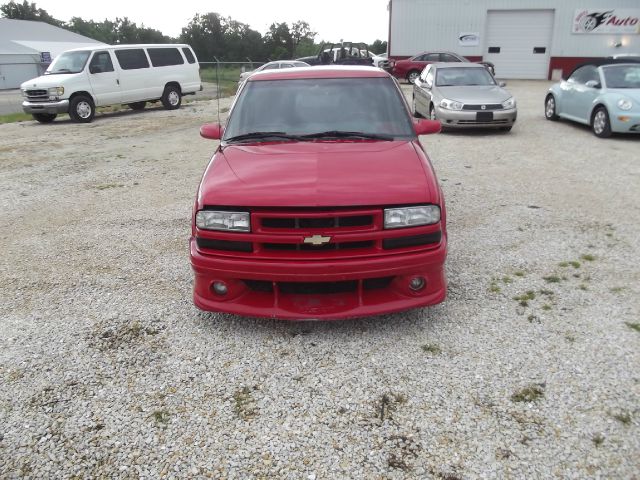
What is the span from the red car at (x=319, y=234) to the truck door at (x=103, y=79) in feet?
42.7

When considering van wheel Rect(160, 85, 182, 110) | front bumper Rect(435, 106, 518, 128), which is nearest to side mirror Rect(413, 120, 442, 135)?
front bumper Rect(435, 106, 518, 128)

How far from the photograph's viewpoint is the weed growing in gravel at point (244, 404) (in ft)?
8.63

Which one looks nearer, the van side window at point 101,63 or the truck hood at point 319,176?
the truck hood at point 319,176

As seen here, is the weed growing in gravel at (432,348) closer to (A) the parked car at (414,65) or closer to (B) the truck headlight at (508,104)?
(B) the truck headlight at (508,104)

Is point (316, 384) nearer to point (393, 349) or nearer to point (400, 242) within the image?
point (393, 349)

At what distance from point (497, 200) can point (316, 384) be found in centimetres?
433

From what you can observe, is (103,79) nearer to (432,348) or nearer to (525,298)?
(525,298)

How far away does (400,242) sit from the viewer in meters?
3.07

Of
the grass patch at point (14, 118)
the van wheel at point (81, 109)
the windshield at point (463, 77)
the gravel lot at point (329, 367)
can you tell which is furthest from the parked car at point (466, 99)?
the grass patch at point (14, 118)

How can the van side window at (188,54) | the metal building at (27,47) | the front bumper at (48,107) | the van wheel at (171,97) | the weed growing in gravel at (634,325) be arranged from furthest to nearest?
1. the metal building at (27,47)
2. the van side window at (188,54)
3. the van wheel at (171,97)
4. the front bumper at (48,107)
5. the weed growing in gravel at (634,325)

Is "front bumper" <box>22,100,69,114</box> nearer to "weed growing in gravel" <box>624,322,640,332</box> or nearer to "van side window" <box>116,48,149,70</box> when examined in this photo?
"van side window" <box>116,48,149,70</box>

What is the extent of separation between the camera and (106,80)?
1484 cm

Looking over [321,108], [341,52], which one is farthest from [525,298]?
[341,52]

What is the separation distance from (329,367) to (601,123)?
9.37 metres
